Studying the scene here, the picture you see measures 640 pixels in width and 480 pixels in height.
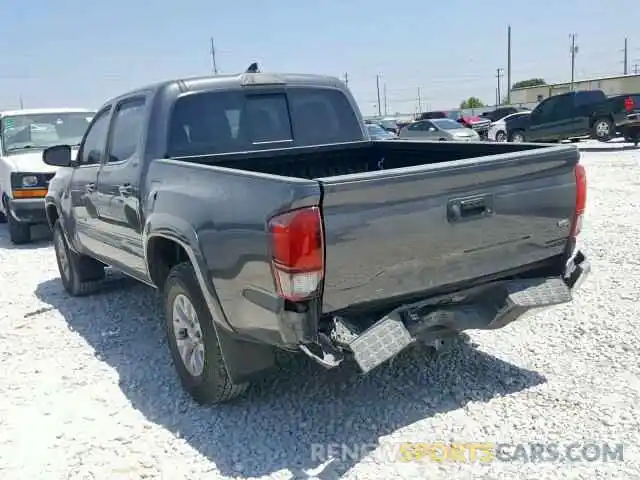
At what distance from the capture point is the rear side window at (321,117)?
16.8ft

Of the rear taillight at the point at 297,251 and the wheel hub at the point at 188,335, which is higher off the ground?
the rear taillight at the point at 297,251

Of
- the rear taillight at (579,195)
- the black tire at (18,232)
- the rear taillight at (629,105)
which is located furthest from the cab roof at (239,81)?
the rear taillight at (629,105)

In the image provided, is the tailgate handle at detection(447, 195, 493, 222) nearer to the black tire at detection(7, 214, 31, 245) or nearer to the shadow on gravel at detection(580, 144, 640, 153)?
the black tire at detection(7, 214, 31, 245)

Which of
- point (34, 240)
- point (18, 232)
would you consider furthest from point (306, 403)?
point (34, 240)

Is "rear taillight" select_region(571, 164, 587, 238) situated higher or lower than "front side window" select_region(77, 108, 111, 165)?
lower

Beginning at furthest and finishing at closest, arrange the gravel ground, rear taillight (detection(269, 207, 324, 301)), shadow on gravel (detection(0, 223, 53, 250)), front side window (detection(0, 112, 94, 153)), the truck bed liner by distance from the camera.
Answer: front side window (detection(0, 112, 94, 153)) < shadow on gravel (detection(0, 223, 53, 250)) < the truck bed liner < the gravel ground < rear taillight (detection(269, 207, 324, 301))

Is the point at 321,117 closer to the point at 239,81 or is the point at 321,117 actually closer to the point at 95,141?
the point at 239,81

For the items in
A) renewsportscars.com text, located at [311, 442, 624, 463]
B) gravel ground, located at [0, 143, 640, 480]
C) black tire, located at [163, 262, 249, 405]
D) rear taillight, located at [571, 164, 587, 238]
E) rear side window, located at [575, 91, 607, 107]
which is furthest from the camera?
rear side window, located at [575, 91, 607, 107]

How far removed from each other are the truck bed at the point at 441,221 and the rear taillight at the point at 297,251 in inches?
2.3

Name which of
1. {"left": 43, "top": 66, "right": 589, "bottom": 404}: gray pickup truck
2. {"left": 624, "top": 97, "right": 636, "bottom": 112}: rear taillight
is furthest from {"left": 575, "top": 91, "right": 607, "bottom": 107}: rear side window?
{"left": 43, "top": 66, "right": 589, "bottom": 404}: gray pickup truck

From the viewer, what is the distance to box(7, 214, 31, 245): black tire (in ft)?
31.4

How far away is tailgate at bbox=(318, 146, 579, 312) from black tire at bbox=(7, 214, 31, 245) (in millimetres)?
7899

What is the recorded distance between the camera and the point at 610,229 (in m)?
8.13

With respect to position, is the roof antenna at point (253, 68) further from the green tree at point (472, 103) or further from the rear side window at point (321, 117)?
the green tree at point (472, 103)
